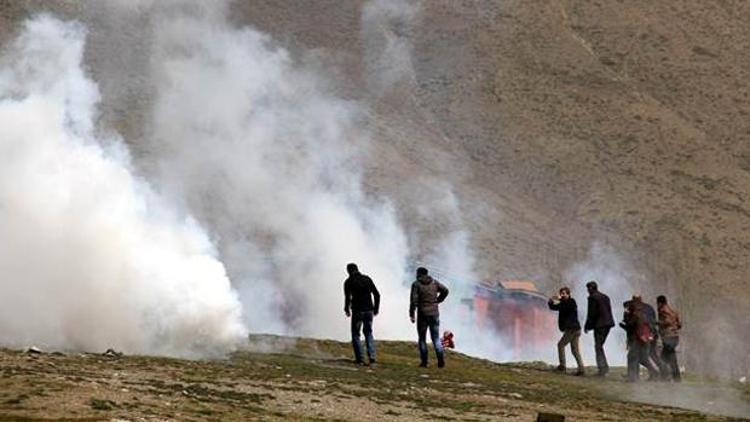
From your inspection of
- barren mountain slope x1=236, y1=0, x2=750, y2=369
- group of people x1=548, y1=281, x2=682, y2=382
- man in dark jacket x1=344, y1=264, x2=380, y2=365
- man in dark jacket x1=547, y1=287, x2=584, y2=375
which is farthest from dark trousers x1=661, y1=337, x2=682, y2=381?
barren mountain slope x1=236, y1=0, x2=750, y2=369

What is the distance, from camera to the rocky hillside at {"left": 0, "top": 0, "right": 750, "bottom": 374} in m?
76.6

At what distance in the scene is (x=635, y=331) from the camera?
30.3 metres

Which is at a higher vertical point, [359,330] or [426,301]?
[426,301]

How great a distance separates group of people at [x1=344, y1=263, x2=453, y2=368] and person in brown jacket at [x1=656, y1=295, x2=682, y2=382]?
614cm

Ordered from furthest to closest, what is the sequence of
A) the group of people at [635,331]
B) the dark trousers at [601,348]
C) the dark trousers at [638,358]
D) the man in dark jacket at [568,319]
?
the man in dark jacket at [568,319] → the dark trousers at [601,348] → the group of people at [635,331] → the dark trousers at [638,358]

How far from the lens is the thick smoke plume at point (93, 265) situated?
976 inches

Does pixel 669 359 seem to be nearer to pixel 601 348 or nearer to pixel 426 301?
pixel 601 348

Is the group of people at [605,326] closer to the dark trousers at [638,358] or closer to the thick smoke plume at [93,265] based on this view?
the dark trousers at [638,358]

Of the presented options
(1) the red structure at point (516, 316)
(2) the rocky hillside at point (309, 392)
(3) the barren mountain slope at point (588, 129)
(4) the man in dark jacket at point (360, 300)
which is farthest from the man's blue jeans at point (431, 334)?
(3) the barren mountain slope at point (588, 129)

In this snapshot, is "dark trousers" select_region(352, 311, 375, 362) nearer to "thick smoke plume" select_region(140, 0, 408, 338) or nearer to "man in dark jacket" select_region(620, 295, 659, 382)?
"man in dark jacket" select_region(620, 295, 659, 382)

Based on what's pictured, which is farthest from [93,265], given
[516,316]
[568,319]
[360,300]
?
[516,316]

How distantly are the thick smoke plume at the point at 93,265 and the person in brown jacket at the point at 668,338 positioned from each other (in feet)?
32.4

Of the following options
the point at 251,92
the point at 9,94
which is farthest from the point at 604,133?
the point at 9,94

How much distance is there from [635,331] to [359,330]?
23.2 feet
